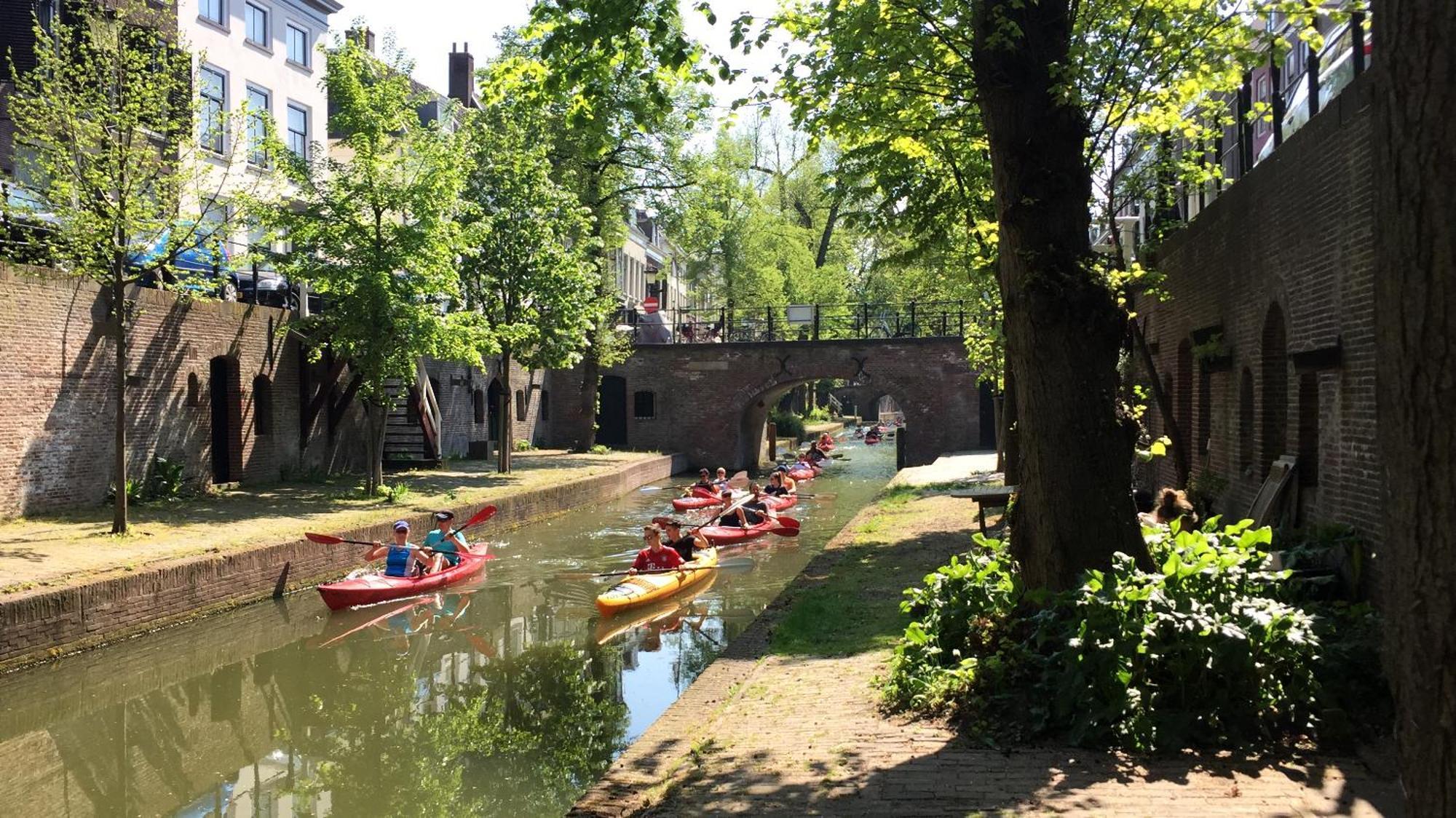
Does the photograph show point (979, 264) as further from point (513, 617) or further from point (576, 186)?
point (576, 186)

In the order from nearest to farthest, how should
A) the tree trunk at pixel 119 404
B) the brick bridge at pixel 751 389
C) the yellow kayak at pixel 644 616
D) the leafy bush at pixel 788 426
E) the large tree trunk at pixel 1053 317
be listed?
the large tree trunk at pixel 1053 317
the yellow kayak at pixel 644 616
the tree trunk at pixel 119 404
the brick bridge at pixel 751 389
the leafy bush at pixel 788 426

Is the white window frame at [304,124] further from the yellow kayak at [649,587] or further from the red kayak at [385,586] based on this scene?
the yellow kayak at [649,587]

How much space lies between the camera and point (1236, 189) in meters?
11.8

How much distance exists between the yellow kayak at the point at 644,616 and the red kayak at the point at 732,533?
4.40 metres

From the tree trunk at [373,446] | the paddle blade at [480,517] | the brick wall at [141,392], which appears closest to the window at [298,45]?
the brick wall at [141,392]

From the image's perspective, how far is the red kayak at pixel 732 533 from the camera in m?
21.5

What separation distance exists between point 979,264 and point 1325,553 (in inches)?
234

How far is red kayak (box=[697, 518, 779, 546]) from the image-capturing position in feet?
70.5

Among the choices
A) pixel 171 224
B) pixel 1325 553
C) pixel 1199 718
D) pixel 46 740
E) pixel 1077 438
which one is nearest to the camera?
pixel 1199 718

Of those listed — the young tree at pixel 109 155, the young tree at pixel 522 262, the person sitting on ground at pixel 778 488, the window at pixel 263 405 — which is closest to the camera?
the young tree at pixel 109 155

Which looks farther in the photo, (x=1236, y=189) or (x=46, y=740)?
(x=1236, y=189)

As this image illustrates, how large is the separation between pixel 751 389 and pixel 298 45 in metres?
16.5

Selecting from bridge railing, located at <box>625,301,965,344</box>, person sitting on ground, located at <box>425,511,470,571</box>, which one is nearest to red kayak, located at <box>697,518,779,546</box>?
person sitting on ground, located at <box>425,511,470,571</box>

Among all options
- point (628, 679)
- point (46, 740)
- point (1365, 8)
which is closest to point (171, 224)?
point (46, 740)
